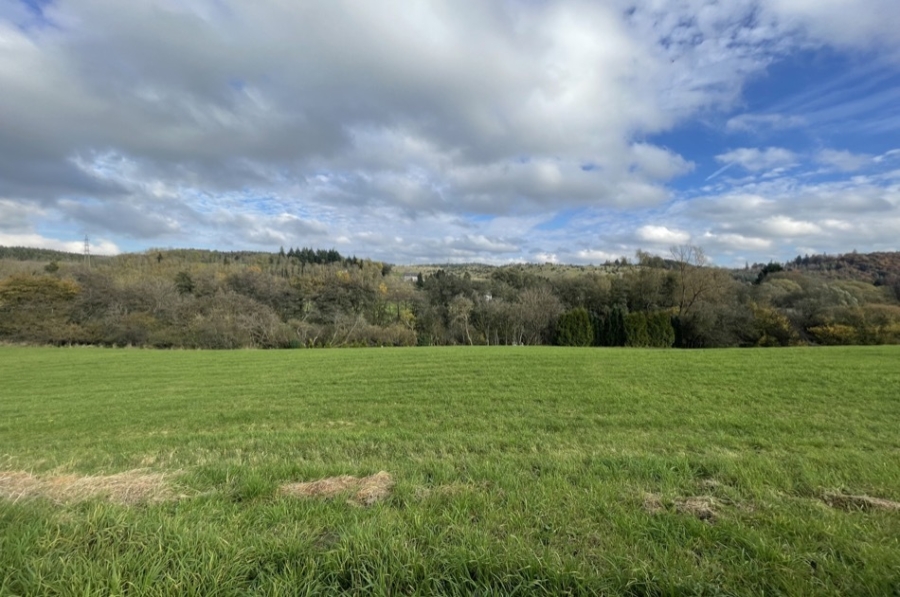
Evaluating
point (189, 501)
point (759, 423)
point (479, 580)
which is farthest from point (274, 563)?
point (759, 423)

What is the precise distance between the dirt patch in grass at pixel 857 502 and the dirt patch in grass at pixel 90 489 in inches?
242

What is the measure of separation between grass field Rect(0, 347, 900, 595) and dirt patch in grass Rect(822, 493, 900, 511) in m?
0.02

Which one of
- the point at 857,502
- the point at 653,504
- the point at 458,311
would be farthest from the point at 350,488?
the point at 458,311

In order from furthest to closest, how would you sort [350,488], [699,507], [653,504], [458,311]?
[458,311] < [350,488] < [653,504] < [699,507]

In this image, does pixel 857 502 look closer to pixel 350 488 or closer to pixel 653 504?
pixel 653 504

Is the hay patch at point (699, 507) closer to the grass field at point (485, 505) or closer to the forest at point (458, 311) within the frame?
the grass field at point (485, 505)

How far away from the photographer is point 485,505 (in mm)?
3637

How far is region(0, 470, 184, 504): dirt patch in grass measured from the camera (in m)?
3.56

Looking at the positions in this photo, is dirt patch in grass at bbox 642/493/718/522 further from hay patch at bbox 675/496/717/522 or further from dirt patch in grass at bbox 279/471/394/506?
dirt patch in grass at bbox 279/471/394/506

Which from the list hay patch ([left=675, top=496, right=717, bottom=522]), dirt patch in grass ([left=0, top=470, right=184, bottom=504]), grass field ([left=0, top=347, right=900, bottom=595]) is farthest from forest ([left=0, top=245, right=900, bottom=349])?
hay patch ([left=675, top=496, right=717, bottom=522])

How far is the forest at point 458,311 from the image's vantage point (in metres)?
47.8

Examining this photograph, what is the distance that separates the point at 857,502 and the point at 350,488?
15.9 ft

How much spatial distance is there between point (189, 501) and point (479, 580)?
9.20 feet

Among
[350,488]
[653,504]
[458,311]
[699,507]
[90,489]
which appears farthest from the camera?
[458,311]
